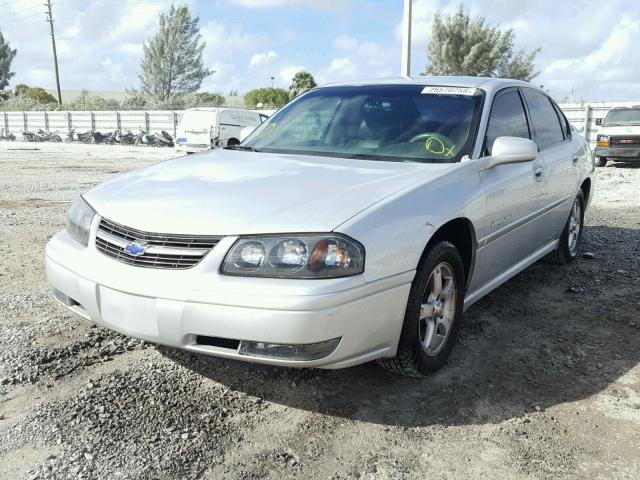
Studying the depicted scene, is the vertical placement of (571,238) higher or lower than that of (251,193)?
lower

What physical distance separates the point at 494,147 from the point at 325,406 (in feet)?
5.92

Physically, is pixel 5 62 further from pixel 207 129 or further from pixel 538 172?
pixel 538 172

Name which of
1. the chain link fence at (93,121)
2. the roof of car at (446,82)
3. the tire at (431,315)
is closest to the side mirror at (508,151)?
the roof of car at (446,82)

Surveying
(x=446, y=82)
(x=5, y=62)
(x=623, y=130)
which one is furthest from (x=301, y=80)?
(x=446, y=82)

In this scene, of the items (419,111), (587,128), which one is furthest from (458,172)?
(587,128)

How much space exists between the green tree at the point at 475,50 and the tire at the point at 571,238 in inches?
1469

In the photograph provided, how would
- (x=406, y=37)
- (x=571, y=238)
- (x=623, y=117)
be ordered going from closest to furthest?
(x=571, y=238) < (x=623, y=117) < (x=406, y=37)

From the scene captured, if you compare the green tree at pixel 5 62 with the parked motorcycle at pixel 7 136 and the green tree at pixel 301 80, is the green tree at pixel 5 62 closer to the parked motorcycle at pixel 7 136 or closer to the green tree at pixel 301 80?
the parked motorcycle at pixel 7 136

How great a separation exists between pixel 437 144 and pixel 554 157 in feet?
5.19

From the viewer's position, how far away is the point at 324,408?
297cm

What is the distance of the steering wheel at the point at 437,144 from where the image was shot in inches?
141

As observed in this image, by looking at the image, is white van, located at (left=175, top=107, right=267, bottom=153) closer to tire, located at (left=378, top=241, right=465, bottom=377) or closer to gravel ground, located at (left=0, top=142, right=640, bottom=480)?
gravel ground, located at (left=0, top=142, right=640, bottom=480)

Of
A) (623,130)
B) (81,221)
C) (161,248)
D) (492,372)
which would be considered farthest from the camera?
(623,130)

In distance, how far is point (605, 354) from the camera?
3.70 m
